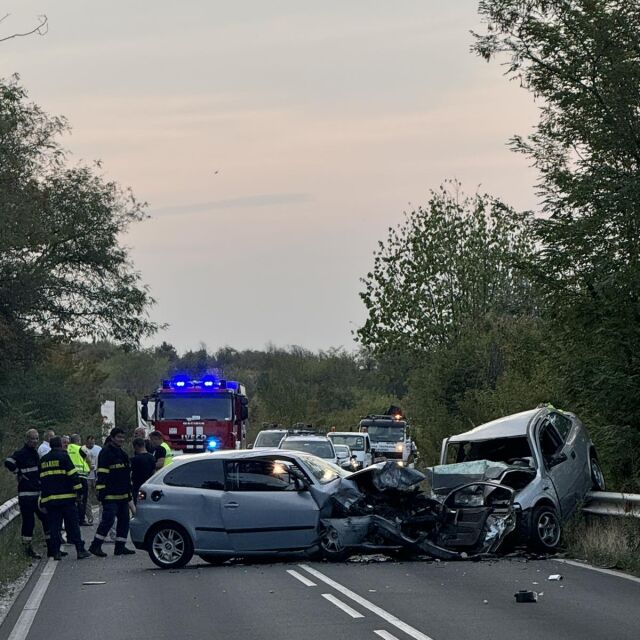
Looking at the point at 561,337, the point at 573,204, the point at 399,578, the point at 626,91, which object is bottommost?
the point at 399,578

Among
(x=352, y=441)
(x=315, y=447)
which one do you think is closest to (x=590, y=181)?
(x=315, y=447)

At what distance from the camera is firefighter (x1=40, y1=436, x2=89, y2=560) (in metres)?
19.2

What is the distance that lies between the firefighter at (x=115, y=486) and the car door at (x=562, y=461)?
6.15 m

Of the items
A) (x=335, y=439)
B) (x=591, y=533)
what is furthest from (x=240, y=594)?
(x=335, y=439)

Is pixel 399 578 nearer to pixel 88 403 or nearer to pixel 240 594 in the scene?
pixel 240 594

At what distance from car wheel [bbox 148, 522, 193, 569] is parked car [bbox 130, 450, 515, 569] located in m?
0.01

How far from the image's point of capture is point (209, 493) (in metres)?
17.4

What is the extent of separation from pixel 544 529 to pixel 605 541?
0.92m

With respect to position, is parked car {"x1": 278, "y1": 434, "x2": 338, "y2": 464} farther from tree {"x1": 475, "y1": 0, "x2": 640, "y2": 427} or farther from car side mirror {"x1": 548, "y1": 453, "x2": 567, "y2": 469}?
car side mirror {"x1": 548, "y1": 453, "x2": 567, "y2": 469}

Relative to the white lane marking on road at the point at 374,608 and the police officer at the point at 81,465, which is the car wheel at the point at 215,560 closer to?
the white lane marking on road at the point at 374,608

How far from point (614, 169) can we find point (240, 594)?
1164 centimetres

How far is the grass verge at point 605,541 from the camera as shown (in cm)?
1590

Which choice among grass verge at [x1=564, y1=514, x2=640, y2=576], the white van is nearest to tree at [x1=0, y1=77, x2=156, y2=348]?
the white van

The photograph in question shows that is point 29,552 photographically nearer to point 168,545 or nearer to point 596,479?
point 168,545
